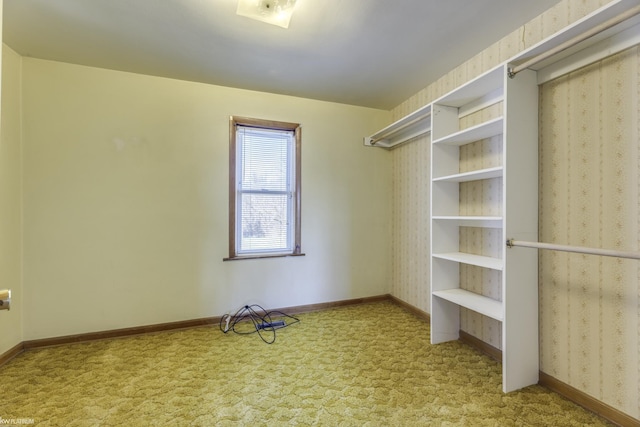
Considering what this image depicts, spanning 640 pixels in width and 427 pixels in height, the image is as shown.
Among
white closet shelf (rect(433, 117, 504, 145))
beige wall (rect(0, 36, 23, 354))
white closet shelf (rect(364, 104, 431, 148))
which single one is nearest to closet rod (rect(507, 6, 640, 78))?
white closet shelf (rect(433, 117, 504, 145))

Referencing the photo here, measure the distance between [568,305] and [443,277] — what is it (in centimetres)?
85

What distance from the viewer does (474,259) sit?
2.18m

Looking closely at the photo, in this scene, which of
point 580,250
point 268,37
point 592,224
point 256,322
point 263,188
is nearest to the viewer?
point 580,250

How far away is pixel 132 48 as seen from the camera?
224 centimetres

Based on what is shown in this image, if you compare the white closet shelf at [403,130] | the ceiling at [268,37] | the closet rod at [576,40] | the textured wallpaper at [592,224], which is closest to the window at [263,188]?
the ceiling at [268,37]

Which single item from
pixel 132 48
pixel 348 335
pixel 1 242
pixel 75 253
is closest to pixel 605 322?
pixel 348 335

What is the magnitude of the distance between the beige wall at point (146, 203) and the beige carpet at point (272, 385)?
1.32 feet

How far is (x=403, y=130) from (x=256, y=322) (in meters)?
2.55

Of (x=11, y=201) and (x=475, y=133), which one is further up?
(x=475, y=133)

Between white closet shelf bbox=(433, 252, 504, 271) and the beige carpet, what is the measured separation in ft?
2.51

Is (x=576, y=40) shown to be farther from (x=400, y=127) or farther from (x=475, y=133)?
(x=400, y=127)

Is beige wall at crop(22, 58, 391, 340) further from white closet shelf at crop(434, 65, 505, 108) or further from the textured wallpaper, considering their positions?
the textured wallpaper

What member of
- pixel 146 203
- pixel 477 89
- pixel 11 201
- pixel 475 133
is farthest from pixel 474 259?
pixel 11 201

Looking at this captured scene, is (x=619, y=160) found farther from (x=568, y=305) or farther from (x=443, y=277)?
(x=443, y=277)
